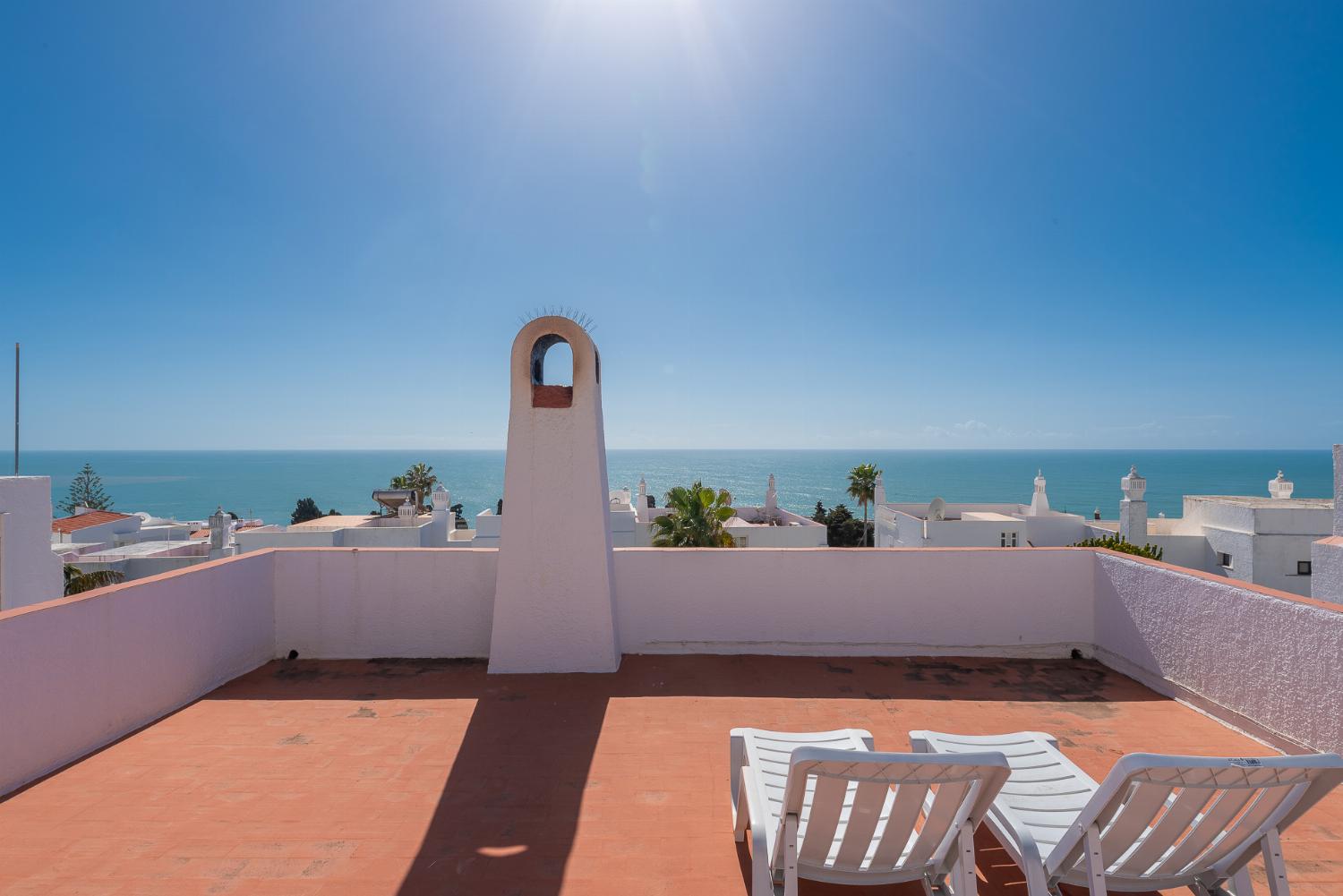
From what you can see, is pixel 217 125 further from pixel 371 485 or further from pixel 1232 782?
pixel 371 485

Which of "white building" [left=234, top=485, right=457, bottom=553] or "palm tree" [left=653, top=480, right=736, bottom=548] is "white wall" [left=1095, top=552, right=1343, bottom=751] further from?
"white building" [left=234, top=485, right=457, bottom=553]

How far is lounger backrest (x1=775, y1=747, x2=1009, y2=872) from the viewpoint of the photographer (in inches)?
63.2

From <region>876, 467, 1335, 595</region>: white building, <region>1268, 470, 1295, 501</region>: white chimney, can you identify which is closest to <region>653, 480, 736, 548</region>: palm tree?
<region>876, 467, 1335, 595</region>: white building

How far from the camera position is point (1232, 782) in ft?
5.18

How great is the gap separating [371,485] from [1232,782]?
166560 millimetres

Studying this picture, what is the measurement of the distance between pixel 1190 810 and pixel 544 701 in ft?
11.1

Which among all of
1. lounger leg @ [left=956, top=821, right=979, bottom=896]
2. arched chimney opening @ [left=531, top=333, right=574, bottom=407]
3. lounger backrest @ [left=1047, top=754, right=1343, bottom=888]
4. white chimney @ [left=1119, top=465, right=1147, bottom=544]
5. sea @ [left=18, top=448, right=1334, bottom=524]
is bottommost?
sea @ [left=18, top=448, right=1334, bottom=524]

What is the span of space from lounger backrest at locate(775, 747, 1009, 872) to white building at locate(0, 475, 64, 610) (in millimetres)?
9896

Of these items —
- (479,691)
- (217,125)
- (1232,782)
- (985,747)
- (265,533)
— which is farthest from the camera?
(265,533)

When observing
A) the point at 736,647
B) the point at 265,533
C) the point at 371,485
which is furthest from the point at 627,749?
the point at 371,485

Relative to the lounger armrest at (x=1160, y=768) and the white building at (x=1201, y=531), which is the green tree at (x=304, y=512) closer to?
the white building at (x=1201, y=531)

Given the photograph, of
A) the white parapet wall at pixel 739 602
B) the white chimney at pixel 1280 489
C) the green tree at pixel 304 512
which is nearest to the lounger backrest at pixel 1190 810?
the white parapet wall at pixel 739 602

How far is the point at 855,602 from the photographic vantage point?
191 inches

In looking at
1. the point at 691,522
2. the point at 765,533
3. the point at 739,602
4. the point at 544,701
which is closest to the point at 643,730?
the point at 544,701
